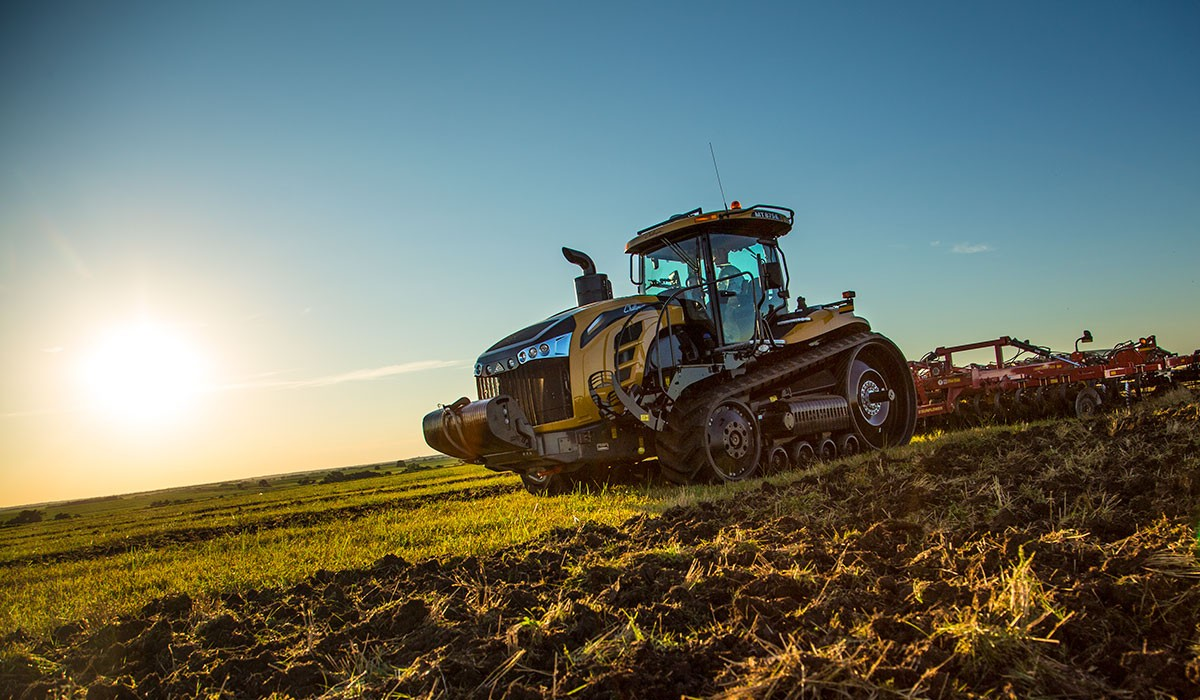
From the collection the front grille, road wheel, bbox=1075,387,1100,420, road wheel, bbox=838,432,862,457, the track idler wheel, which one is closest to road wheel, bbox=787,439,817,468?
road wheel, bbox=838,432,862,457

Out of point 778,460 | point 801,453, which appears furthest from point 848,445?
point 778,460

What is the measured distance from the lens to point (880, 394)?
12633 millimetres

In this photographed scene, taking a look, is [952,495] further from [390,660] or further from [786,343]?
[786,343]

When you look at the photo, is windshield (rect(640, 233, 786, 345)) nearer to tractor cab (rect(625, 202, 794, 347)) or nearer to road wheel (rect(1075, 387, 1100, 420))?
tractor cab (rect(625, 202, 794, 347))

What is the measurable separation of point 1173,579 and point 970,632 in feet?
3.57

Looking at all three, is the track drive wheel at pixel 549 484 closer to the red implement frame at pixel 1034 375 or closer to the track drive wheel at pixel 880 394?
the track drive wheel at pixel 880 394

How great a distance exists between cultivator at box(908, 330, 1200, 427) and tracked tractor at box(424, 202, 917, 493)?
10.5 feet

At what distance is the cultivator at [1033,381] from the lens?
15.4m

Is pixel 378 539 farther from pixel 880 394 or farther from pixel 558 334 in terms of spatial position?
pixel 880 394

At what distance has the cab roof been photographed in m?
10.4

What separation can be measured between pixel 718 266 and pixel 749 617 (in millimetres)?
7846

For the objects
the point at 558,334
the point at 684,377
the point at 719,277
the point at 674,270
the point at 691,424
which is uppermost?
the point at 674,270

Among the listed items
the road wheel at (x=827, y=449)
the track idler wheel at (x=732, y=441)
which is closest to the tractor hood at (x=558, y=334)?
the track idler wheel at (x=732, y=441)

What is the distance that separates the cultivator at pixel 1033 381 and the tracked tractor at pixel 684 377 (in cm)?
320
